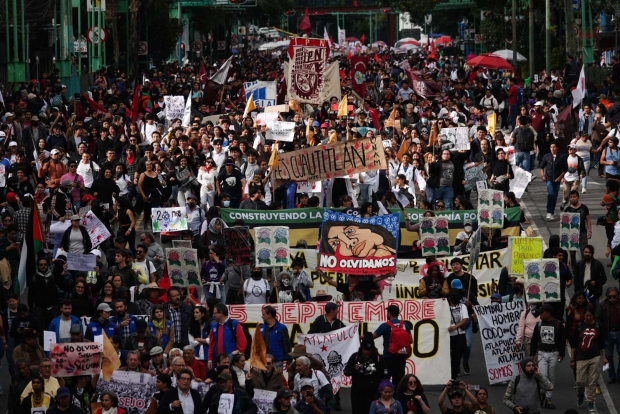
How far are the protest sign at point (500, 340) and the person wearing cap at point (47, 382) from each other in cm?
427

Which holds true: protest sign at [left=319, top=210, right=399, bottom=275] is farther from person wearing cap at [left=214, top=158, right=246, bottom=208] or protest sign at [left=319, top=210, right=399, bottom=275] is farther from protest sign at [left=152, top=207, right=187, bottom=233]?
person wearing cap at [left=214, top=158, right=246, bottom=208]

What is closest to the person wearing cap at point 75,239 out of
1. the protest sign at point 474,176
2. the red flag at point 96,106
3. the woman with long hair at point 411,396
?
the woman with long hair at point 411,396

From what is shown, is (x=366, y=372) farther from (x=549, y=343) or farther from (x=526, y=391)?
(x=549, y=343)

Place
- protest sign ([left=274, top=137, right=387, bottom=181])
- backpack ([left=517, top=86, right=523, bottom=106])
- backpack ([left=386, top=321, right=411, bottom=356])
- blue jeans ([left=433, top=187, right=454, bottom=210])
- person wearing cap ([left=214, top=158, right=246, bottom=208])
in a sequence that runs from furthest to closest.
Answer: backpack ([left=517, top=86, right=523, bottom=106])
blue jeans ([left=433, top=187, right=454, bottom=210])
person wearing cap ([left=214, top=158, right=246, bottom=208])
protest sign ([left=274, top=137, right=387, bottom=181])
backpack ([left=386, top=321, right=411, bottom=356])

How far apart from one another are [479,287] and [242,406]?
559cm

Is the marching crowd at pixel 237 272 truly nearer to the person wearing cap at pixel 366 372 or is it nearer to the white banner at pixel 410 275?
the person wearing cap at pixel 366 372

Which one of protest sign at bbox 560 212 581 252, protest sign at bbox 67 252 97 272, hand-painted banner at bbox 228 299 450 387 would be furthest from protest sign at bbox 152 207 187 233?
hand-painted banner at bbox 228 299 450 387

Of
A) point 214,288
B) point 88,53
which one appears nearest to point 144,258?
point 214,288

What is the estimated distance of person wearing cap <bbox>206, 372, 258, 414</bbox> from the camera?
37.5ft

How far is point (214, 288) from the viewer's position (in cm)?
1580

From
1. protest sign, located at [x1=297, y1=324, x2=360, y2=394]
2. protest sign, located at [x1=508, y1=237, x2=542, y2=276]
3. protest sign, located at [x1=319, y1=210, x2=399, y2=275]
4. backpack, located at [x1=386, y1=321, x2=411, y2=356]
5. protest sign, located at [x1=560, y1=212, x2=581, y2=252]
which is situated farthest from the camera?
A: protest sign, located at [x1=560, y1=212, x2=581, y2=252]

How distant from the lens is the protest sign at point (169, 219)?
62.8 feet

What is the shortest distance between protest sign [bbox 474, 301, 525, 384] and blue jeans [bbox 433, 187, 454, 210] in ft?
23.9

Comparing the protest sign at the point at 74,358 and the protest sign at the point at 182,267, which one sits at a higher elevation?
the protest sign at the point at 182,267
